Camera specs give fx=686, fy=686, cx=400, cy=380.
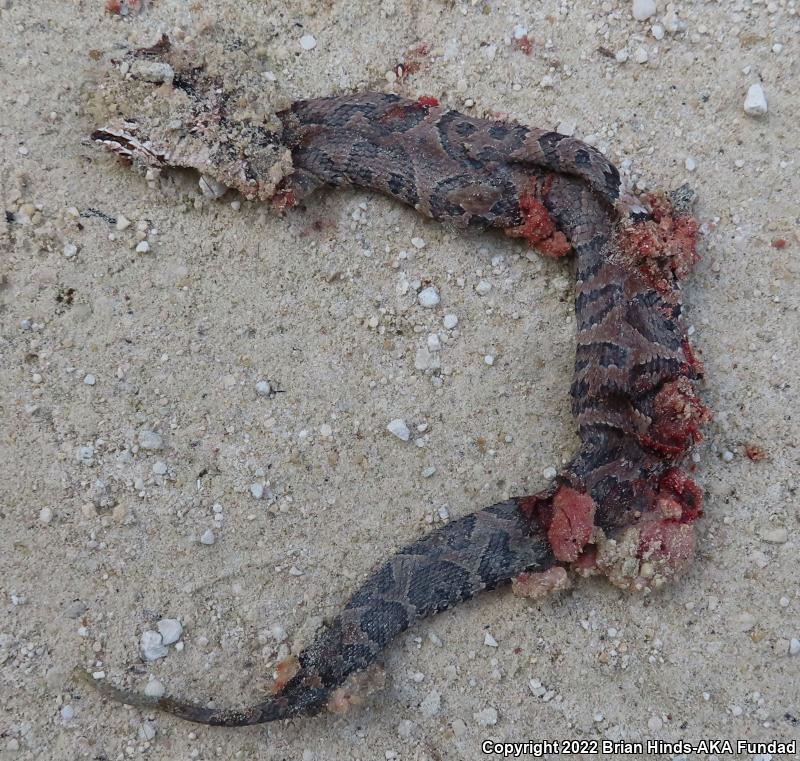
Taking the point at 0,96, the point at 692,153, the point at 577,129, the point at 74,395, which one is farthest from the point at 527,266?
the point at 0,96

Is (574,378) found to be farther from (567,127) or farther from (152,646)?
(152,646)

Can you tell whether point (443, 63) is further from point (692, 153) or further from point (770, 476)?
point (770, 476)

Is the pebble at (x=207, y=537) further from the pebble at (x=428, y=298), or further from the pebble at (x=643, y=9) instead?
the pebble at (x=643, y=9)

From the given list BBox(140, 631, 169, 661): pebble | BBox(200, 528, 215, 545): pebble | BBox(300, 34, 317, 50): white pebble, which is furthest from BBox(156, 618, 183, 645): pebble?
BBox(300, 34, 317, 50): white pebble

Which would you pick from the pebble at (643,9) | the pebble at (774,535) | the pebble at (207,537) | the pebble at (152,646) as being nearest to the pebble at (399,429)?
the pebble at (207,537)

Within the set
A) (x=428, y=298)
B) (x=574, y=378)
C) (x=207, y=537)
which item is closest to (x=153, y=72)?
(x=428, y=298)

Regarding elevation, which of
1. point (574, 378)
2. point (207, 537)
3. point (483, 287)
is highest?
point (483, 287)

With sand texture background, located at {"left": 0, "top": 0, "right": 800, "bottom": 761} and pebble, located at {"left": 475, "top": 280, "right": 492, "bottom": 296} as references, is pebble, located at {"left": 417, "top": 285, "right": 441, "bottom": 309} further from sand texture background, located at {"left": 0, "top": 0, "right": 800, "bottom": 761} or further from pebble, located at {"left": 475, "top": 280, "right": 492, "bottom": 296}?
pebble, located at {"left": 475, "top": 280, "right": 492, "bottom": 296}
